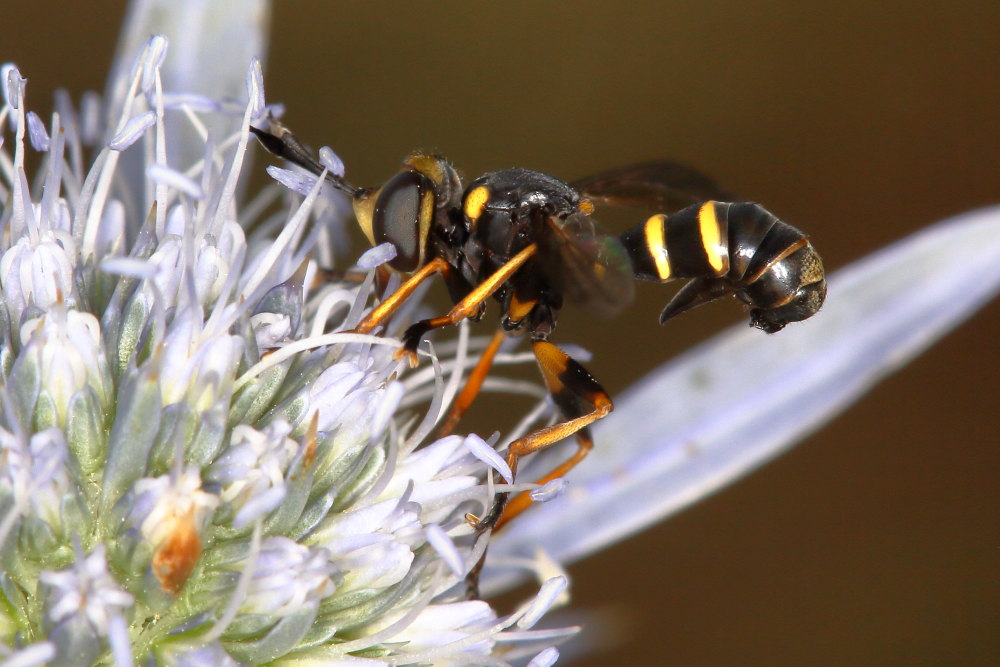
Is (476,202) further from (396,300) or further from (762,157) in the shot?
(762,157)

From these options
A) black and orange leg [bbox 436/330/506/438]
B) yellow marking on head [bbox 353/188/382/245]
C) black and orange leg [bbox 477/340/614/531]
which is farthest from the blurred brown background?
yellow marking on head [bbox 353/188/382/245]

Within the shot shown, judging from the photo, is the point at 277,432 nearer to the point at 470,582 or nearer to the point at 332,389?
the point at 332,389

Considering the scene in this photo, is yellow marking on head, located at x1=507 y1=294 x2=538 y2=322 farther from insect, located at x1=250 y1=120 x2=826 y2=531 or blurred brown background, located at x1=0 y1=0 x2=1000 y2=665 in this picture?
blurred brown background, located at x1=0 y1=0 x2=1000 y2=665

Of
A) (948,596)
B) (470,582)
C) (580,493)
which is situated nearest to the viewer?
(470,582)

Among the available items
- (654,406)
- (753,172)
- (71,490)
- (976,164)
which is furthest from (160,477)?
(976,164)

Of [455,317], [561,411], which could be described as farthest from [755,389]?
[455,317]
